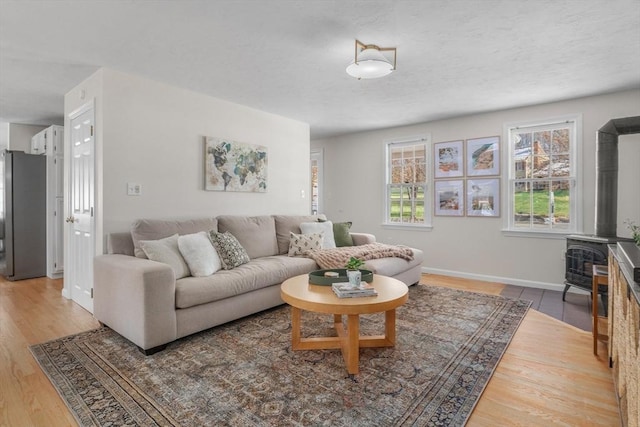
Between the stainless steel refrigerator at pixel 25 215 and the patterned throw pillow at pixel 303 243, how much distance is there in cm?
367

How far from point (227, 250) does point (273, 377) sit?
4.68ft

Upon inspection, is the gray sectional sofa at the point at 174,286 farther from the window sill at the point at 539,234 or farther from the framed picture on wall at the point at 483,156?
the framed picture on wall at the point at 483,156

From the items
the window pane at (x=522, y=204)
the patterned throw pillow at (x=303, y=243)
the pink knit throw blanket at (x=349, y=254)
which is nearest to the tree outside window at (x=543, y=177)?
the window pane at (x=522, y=204)

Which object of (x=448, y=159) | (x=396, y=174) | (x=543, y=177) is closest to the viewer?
(x=543, y=177)

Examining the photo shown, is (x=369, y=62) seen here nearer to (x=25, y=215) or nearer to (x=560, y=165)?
(x=560, y=165)

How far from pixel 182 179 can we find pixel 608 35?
153 inches

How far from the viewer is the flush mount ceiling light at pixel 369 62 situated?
2.51 meters

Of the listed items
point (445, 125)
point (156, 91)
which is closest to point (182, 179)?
point (156, 91)

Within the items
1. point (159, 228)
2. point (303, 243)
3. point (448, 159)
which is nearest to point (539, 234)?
point (448, 159)

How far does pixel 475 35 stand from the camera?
2467 mm

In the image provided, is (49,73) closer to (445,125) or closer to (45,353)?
(45,353)

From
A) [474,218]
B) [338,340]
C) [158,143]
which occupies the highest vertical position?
[158,143]

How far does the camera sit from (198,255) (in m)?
2.83

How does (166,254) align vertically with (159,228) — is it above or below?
below
